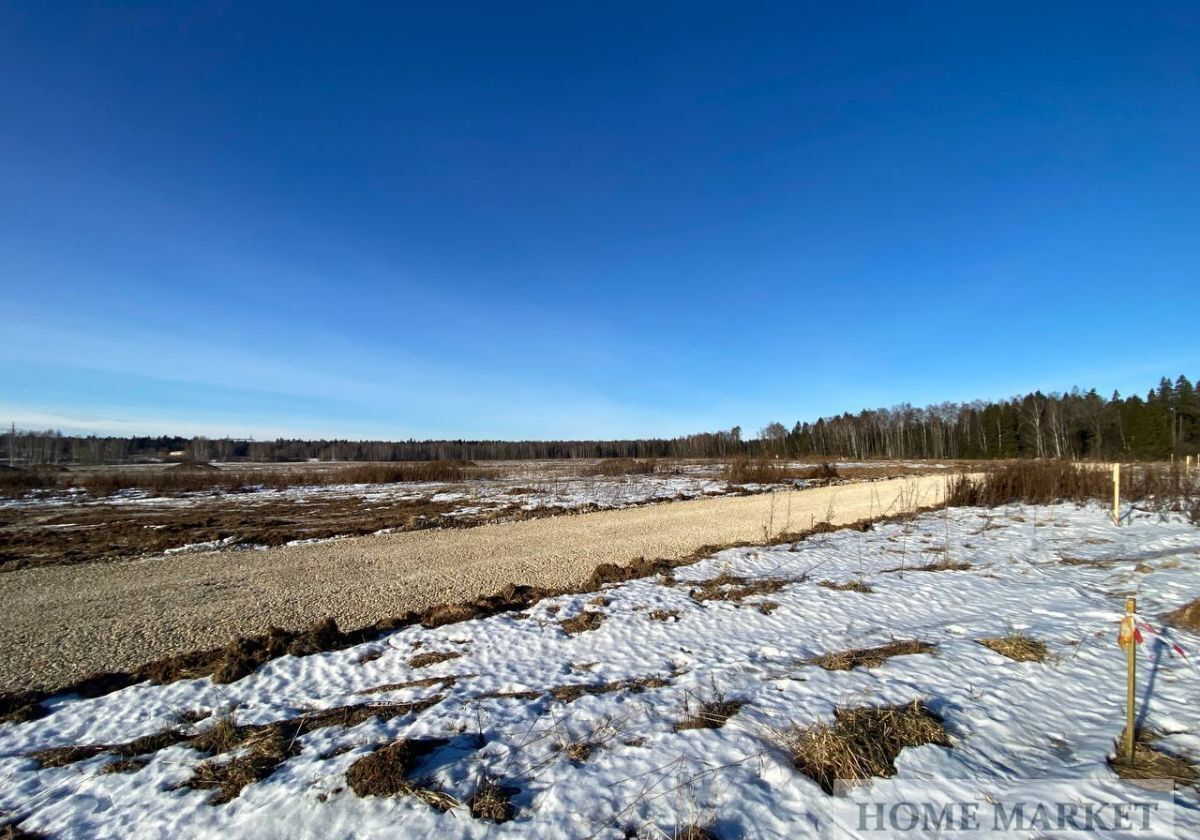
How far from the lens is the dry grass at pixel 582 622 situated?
7708 mm

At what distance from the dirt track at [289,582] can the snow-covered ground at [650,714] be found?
2.55 metres

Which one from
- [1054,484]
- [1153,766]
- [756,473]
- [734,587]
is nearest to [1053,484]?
[1054,484]

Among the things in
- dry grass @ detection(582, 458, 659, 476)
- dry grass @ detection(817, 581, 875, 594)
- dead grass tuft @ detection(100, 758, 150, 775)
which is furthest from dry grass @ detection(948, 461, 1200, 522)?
dry grass @ detection(582, 458, 659, 476)

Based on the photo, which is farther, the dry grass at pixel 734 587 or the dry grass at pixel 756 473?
the dry grass at pixel 756 473

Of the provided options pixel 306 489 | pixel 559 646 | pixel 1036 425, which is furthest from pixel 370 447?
pixel 559 646

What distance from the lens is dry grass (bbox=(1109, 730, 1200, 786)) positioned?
361 centimetres

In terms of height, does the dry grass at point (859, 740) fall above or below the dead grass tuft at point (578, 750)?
above

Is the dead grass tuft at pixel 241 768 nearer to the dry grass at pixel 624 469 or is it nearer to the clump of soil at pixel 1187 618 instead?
the clump of soil at pixel 1187 618

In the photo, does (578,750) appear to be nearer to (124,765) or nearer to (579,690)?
(579,690)

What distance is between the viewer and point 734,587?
954cm

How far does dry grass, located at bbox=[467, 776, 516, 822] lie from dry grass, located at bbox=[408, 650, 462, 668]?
319 cm

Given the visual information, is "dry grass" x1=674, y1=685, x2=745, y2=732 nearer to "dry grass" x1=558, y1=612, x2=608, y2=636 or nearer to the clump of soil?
"dry grass" x1=558, y1=612, x2=608, y2=636

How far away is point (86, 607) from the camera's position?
1035 centimetres

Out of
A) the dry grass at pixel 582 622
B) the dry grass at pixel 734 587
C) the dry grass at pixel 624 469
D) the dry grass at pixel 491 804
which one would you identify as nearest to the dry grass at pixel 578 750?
the dry grass at pixel 491 804
